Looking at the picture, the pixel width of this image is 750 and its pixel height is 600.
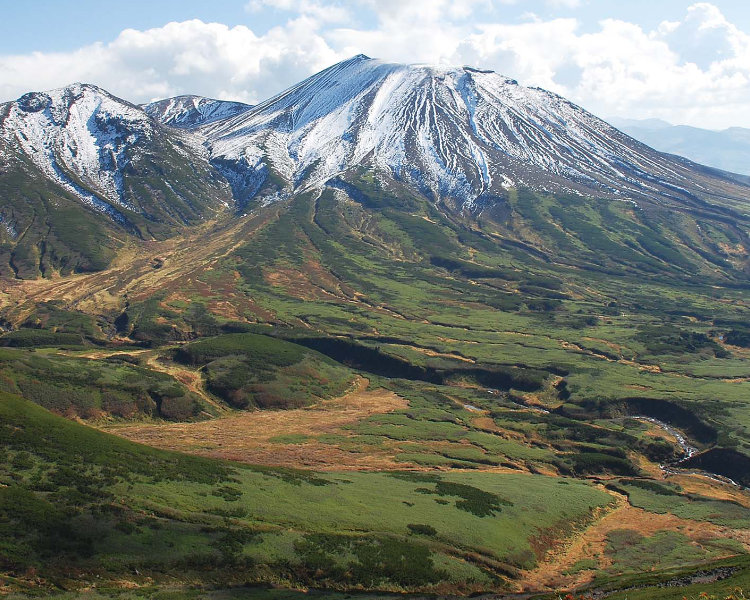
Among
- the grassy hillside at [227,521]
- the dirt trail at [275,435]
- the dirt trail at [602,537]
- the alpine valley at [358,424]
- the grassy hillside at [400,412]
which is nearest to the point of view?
the grassy hillside at [227,521]

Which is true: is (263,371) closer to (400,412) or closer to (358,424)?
(358,424)

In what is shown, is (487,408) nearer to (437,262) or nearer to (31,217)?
(437,262)

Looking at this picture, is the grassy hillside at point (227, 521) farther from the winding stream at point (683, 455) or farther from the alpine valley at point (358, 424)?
the winding stream at point (683, 455)

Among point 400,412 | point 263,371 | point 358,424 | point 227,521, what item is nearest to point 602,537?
point 227,521

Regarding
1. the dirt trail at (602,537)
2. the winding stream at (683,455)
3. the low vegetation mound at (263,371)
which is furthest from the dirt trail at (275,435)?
the winding stream at (683,455)

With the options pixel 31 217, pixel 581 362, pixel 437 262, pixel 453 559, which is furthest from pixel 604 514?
pixel 31 217

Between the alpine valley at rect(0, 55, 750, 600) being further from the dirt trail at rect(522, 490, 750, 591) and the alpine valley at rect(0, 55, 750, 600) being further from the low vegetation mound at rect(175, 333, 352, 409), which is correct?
the low vegetation mound at rect(175, 333, 352, 409)
